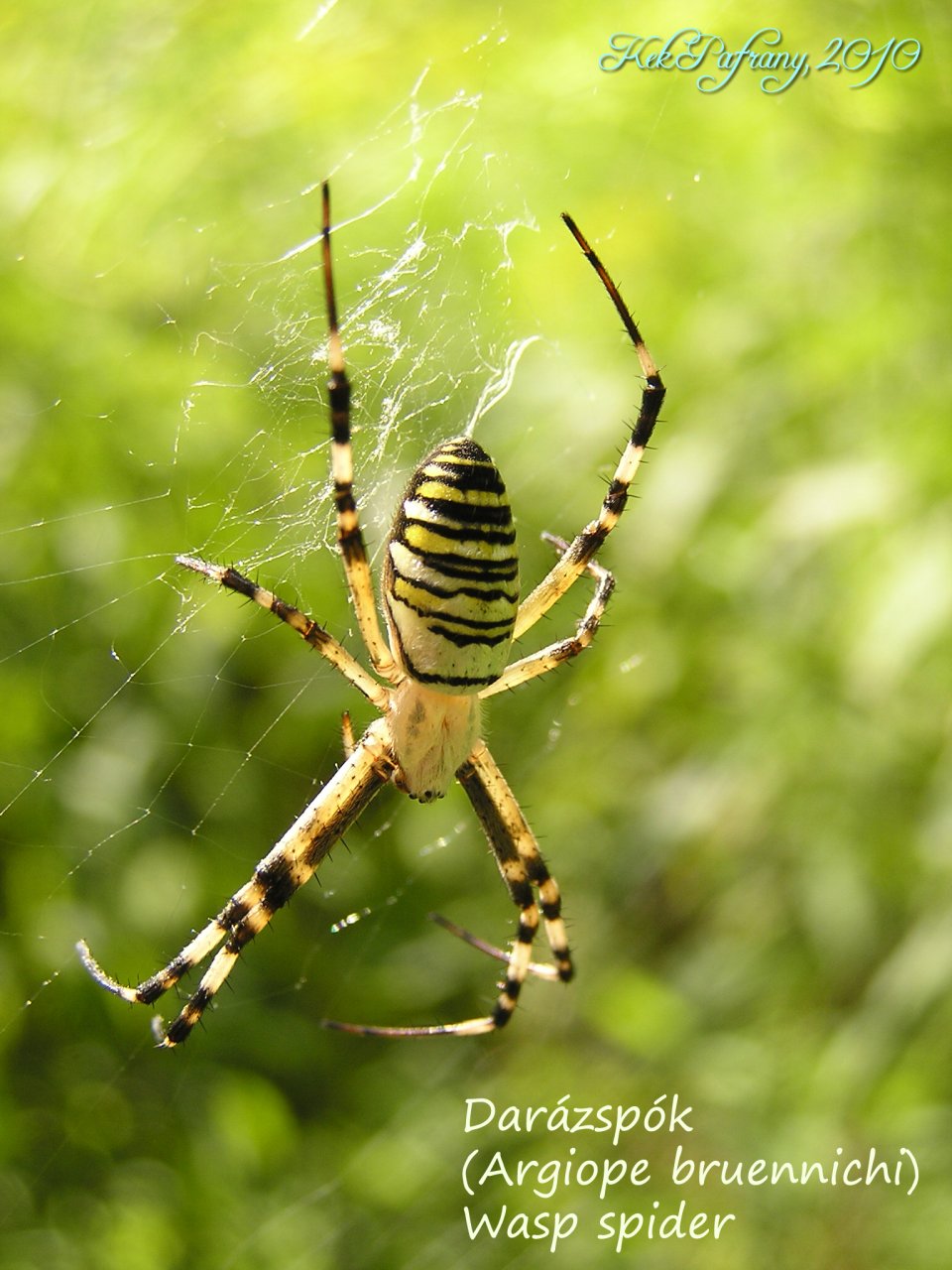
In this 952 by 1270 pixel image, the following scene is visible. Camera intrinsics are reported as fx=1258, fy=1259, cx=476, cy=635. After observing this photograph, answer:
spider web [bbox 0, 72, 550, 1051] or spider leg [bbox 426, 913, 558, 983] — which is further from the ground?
spider web [bbox 0, 72, 550, 1051]

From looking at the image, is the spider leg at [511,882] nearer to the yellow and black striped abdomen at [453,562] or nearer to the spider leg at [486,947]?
the spider leg at [486,947]

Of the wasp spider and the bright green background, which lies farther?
the bright green background

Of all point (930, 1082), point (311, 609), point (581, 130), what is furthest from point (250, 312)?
point (930, 1082)

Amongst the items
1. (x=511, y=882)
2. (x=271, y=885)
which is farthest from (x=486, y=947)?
(x=271, y=885)

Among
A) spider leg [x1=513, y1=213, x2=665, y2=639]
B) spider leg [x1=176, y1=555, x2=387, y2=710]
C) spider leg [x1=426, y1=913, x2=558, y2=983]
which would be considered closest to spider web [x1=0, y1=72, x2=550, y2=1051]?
spider leg [x1=176, y1=555, x2=387, y2=710]

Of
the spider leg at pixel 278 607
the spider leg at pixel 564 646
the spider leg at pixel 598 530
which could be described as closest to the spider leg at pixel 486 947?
the spider leg at pixel 564 646

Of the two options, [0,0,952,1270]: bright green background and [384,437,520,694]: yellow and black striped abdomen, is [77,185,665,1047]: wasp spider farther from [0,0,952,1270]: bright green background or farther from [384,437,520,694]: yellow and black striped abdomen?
[0,0,952,1270]: bright green background

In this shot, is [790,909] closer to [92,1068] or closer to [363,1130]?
[363,1130]
